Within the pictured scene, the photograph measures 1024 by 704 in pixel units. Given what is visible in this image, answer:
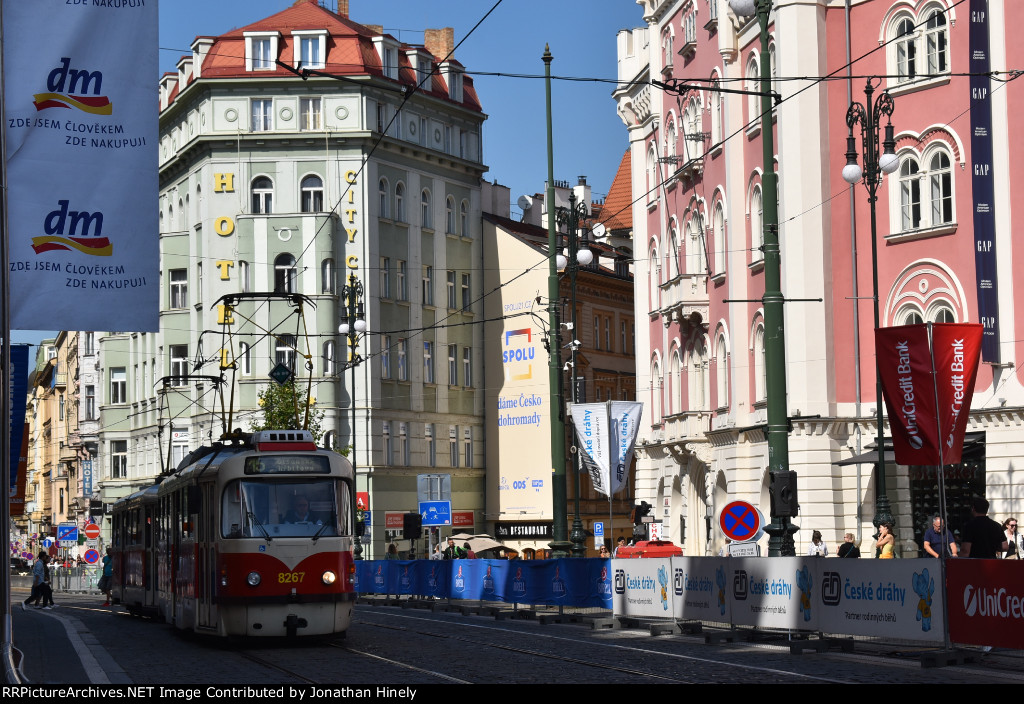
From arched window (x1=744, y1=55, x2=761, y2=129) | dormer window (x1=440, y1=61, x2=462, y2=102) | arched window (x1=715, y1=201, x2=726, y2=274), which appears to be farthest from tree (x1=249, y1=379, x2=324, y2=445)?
dormer window (x1=440, y1=61, x2=462, y2=102)

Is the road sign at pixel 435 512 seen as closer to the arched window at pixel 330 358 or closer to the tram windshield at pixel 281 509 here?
the arched window at pixel 330 358

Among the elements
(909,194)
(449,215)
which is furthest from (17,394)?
(449,215)

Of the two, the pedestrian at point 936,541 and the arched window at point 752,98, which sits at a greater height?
the arched window at point 752,98

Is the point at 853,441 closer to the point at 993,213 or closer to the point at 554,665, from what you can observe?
the point at 993,213

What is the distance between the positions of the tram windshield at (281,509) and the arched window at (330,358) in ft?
147

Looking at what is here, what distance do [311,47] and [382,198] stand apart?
6.80 meters

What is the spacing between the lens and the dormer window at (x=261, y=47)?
67500mm

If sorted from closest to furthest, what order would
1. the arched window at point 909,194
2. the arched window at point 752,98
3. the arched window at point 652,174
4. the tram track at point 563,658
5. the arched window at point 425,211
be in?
the tram track at point 563,658 → the arched window at point 909,194 → the arched window at point 752,98 → the arched window at point 652,174 → the arched window at point 425,211

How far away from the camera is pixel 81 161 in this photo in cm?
1239

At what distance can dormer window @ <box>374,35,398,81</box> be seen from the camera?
69312 mm

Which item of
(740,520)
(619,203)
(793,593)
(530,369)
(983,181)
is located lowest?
(793,593)

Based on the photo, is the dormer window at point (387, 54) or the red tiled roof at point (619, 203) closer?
the dormer window at point (387, 54)

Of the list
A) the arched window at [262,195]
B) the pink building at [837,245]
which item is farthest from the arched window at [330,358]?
the pink building at [837,245]

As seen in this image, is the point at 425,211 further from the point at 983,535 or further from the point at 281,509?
the point at 983,535
